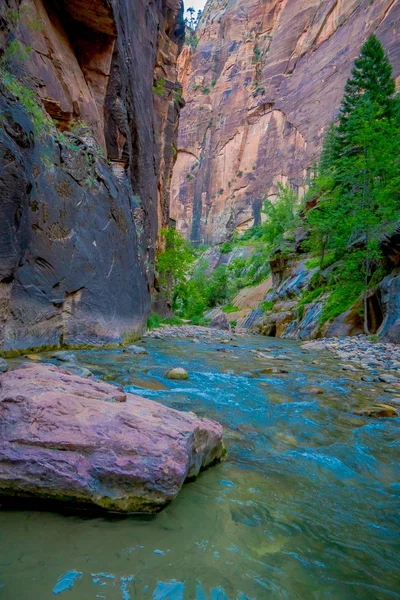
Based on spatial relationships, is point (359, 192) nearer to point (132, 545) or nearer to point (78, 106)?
point (78, 106)

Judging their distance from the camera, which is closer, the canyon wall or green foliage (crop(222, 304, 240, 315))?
the canyon wall

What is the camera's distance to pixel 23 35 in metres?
7.04

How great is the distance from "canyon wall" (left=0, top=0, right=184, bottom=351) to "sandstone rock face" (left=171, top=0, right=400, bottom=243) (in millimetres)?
35132

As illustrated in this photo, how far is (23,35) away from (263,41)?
61504 mm

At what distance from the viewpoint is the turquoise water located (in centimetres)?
113

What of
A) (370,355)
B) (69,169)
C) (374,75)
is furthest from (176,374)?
(374,75)

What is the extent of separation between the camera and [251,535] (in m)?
1.48

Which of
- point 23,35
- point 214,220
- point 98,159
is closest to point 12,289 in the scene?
point 98,159

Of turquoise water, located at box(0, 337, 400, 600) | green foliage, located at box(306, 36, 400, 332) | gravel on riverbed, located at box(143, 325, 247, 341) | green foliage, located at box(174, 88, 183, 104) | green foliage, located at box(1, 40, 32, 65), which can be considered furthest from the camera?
green foliage, located at box(174, 88, 183, 104)

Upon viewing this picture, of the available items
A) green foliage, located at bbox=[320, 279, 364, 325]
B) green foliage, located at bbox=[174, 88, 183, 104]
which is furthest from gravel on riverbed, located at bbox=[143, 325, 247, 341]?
green foliage, located at bbox=[174, 88, 183, 104]

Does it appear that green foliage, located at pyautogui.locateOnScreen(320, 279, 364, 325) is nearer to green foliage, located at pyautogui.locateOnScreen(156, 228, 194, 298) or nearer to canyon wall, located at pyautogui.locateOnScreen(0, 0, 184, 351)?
canyon wall, located at pyautogui.locateOnScreen(0, 0, 184, 351)

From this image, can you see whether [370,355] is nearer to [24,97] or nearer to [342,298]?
[342,298]

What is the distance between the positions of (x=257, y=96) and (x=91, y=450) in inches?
2339

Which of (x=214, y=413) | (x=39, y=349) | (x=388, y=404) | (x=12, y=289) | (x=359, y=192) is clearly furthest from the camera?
(x=359, y=192)
